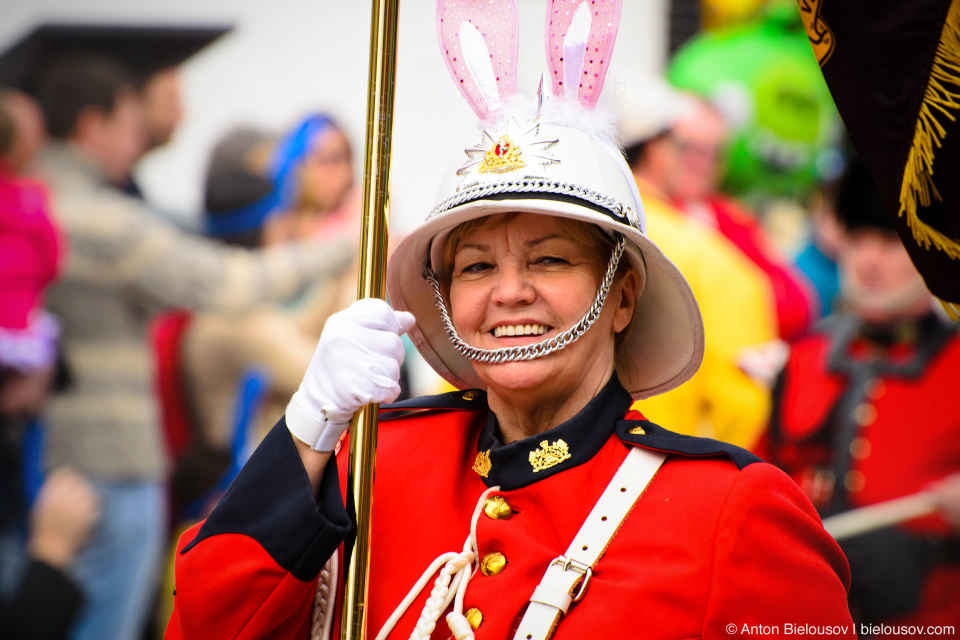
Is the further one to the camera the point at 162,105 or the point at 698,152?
the point at 162,105

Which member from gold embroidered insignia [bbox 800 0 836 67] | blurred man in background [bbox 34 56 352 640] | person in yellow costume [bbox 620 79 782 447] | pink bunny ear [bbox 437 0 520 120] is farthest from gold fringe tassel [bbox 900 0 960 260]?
blurred man in background [bbox 34 56 352 640]

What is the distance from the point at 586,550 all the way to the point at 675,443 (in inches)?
12.7

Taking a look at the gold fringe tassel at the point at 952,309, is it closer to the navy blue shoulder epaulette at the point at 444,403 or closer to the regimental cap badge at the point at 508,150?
the regimental cap badge at the point at 508,150

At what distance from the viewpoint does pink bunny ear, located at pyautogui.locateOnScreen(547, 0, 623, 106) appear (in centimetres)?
257

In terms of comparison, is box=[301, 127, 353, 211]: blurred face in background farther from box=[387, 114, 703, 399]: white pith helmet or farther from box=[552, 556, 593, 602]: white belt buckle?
box=[552, 556, 593, 602]: white belt buckle

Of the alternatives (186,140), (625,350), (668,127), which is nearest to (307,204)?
(186,140)

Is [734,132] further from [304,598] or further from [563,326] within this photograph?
[304,598]

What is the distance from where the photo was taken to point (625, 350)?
2.85 metres

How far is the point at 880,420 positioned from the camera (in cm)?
545

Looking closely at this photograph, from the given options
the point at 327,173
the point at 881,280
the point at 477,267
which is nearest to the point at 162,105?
the point at 327,173

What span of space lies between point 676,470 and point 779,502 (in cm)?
24

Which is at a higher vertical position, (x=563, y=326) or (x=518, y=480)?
(x=563, y=326)

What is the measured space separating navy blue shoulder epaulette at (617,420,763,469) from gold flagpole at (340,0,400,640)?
58 centimetres

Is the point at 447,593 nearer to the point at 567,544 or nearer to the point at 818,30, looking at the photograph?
the point at 567,544
